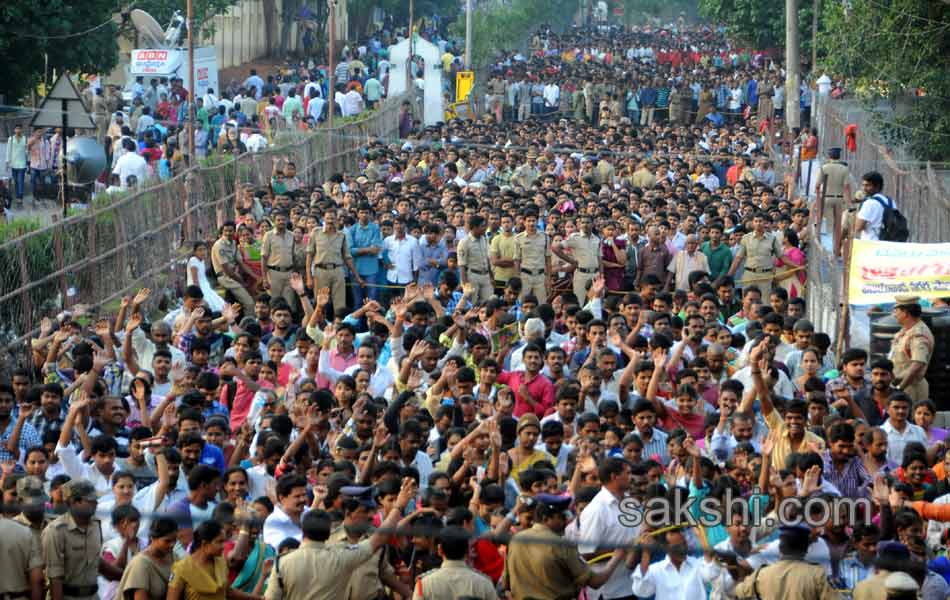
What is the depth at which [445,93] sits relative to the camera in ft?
132

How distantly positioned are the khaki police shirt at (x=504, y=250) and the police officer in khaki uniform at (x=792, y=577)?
929 cm

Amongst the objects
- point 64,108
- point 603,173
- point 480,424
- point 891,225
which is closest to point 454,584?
point 480,424

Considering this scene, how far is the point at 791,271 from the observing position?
17500 mm

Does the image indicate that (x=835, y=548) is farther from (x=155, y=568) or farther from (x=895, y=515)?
(x=155, y=568)

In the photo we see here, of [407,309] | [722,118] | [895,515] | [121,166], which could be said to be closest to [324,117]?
[722,118]

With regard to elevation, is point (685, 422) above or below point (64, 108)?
below

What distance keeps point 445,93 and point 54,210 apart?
17308 millimetres

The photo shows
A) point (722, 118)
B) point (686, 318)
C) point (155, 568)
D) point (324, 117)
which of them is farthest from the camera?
point (722, 118)

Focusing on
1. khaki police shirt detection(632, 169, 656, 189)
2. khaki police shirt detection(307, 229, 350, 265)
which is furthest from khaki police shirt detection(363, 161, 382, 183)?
khaki police shirt detection(307, 229, 350, 265)

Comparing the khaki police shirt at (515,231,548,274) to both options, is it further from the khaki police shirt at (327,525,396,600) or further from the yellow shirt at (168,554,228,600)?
the yellow shirt at (168,554,228,600)

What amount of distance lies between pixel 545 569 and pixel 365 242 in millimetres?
9737

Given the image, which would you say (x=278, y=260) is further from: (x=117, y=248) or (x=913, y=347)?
(x=913, y=347)

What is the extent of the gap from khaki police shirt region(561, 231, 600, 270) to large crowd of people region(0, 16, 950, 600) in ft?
0.07

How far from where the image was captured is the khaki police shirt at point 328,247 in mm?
17328
